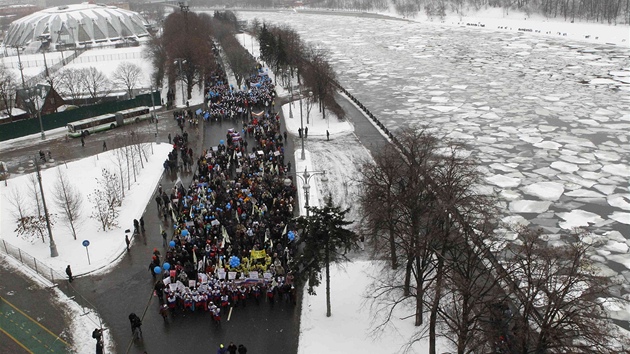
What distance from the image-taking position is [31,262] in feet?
73.4

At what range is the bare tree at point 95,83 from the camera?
55.9 m

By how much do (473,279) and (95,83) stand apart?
1972 inches

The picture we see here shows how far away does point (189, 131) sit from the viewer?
42.6m

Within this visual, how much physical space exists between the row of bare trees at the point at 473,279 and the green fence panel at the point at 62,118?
3360cm

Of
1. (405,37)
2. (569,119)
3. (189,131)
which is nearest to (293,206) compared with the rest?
(189,131)

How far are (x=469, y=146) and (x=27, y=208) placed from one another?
1024 inches

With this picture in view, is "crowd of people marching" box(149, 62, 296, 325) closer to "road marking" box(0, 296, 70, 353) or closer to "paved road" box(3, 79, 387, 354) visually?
"paved road" box(3, 79, 387, 354)

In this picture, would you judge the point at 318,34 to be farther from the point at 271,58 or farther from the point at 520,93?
the point at 520,93

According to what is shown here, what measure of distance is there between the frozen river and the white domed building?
140ft

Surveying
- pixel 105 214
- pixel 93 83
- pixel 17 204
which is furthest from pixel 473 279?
pixel 93 83

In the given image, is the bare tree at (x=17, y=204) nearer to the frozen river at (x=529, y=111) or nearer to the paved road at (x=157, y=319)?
the paved road at (x=157, y=319)

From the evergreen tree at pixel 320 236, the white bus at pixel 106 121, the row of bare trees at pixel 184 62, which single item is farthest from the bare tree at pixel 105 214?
the row of bare trees at pixel 184 62

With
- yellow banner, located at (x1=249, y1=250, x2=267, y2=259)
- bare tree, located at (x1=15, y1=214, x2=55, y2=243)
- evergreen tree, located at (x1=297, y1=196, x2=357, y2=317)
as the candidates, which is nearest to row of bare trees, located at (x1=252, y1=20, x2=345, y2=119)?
bare tree, located at (x1=15, y1=214, x2=55, y2=243)

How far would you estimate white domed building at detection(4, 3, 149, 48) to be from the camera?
99688mm
